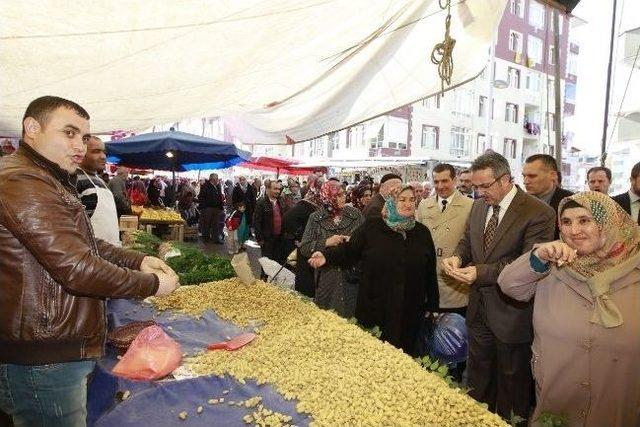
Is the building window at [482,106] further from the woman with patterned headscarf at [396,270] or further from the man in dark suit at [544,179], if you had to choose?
the woman with patterned headscarf at [396,270]

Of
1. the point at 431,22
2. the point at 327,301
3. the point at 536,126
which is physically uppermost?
the point at 536,126

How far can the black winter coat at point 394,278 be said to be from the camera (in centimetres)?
373

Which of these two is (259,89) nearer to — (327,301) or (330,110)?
(330,110)

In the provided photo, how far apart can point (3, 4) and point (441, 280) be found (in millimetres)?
4182

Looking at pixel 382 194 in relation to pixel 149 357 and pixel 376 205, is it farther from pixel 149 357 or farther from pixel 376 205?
pixel 149 357

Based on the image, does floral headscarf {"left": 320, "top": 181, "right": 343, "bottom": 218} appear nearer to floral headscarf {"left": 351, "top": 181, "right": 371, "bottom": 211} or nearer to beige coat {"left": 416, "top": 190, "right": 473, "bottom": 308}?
beige coat {"left": 416, "top": 190, "right": 473, "bottom": 308}

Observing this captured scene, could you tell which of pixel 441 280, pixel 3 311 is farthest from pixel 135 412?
pixel 441 280

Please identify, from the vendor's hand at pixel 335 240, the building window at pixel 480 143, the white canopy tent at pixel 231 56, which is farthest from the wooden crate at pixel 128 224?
the building window at pixel 480 143

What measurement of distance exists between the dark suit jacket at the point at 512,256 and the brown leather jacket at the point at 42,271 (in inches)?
97.7

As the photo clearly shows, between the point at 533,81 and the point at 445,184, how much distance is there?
116ft

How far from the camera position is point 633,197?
486cm

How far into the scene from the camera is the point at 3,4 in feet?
7.37

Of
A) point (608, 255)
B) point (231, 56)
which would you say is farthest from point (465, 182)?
point (608, 255)

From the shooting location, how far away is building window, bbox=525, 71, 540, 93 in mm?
34656
